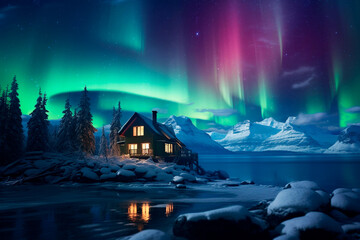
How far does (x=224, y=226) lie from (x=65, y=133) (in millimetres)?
41504

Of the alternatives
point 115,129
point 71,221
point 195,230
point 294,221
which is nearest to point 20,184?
point 71,221

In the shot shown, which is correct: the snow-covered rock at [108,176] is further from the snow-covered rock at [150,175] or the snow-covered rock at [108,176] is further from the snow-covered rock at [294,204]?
the snow-covered rock at [294,204]

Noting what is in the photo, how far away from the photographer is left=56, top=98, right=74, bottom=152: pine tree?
135ft

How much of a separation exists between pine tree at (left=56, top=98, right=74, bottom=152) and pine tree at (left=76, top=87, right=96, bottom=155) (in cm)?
229

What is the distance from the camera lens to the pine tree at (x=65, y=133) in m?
Answer: 41.3

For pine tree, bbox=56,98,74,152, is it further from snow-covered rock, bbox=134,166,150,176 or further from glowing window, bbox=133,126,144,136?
snow-covered rock, bbox=134,166,150,176

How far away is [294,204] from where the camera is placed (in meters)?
7.88

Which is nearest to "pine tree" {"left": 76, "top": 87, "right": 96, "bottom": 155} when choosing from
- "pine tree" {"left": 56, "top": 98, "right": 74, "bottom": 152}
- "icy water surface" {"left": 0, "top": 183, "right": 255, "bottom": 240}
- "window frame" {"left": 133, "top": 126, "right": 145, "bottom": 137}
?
"pine tree" {"left": 56, "top": 98, "right": 74, "bottom": 152}

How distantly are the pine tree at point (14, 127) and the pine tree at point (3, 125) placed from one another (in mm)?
462

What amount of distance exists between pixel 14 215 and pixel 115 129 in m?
42.6

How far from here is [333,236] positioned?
21.1 feet

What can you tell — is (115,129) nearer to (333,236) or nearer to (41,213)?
(41,213)

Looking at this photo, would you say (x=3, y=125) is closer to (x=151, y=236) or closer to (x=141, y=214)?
(x=141, y=214)

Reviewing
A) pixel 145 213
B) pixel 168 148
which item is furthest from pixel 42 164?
pixel 145 213
